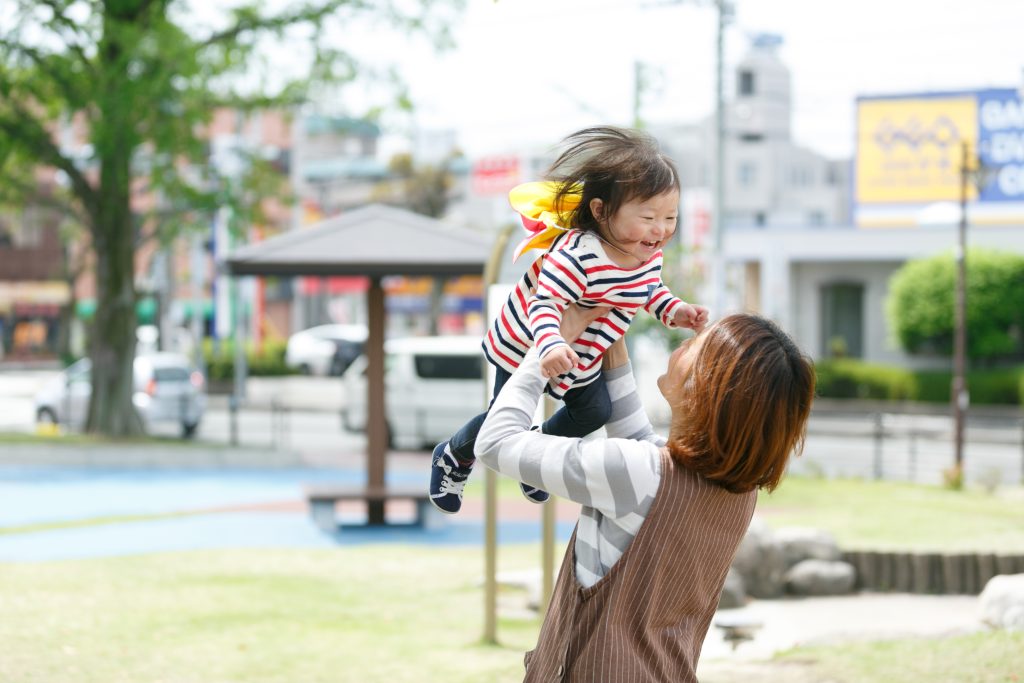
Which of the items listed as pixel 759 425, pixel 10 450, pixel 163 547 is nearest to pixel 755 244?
pixel 10 450

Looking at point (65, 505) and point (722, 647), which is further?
point (65, 505)

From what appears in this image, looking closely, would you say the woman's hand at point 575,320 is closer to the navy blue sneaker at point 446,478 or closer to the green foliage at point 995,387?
the navy blue sneaker at point 446,478

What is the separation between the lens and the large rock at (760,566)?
9.20 m

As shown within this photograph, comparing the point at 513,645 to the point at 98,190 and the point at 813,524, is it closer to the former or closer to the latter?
the point at 813,524

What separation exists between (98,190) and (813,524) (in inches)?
514

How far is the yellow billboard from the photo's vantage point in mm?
32594

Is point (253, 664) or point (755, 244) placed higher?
point (755, 244)

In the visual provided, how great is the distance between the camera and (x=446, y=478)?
104 inches

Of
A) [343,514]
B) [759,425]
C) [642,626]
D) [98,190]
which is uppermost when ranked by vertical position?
[98,190]

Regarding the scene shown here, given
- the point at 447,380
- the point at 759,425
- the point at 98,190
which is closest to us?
the point at 759,425

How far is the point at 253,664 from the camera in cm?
611

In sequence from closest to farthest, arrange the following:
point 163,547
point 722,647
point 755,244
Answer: point 722,647 < point 163,547 < point 755,244

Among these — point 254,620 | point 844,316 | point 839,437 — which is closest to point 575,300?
point 254,620

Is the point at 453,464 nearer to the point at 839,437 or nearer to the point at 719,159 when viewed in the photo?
the point at 719,159
